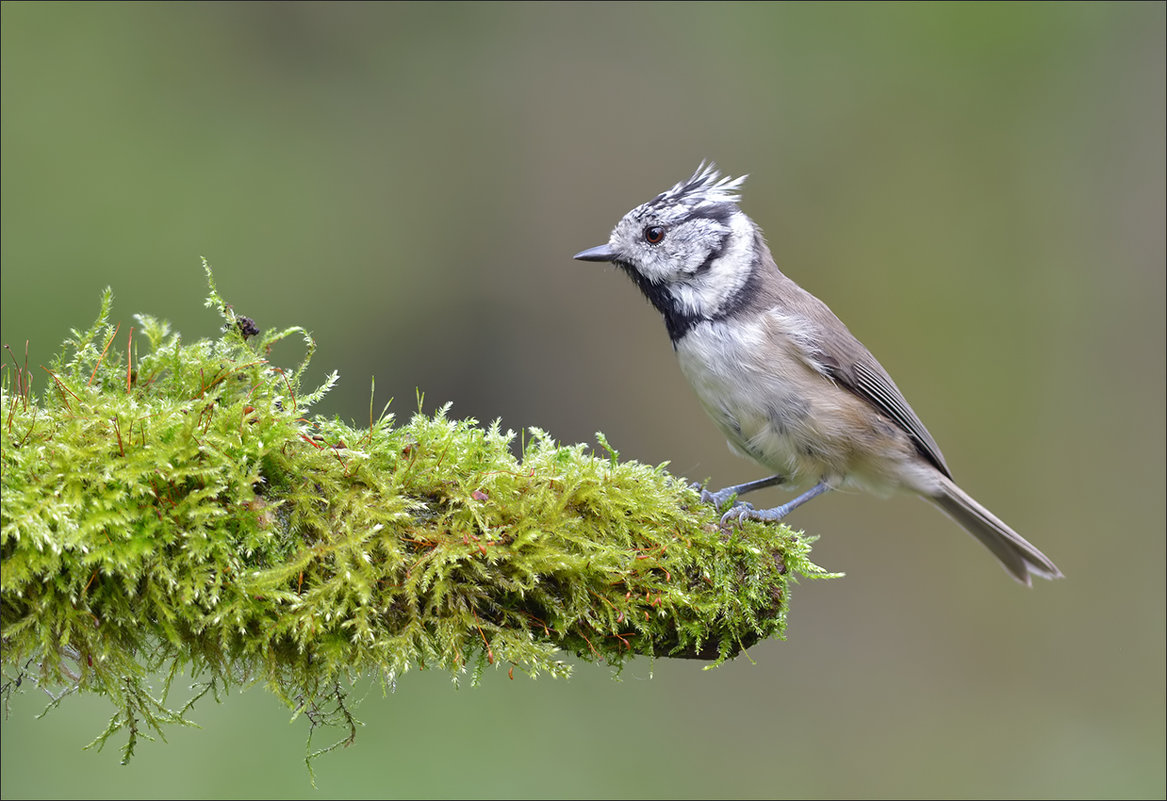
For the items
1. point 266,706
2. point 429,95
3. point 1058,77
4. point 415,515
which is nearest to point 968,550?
point 1058,77

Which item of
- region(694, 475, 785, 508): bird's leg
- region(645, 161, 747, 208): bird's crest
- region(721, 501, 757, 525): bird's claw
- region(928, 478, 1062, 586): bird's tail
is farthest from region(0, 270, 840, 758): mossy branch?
region(928, 478, 1062, 586): bird's tail

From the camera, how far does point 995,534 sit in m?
4.44

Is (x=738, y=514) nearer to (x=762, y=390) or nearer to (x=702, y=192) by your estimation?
(x=762, y=390)

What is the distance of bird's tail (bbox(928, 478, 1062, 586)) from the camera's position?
4.34 metres

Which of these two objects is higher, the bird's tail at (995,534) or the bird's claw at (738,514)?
the bird's claw at (738,514)

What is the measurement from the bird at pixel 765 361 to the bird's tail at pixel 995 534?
1cm

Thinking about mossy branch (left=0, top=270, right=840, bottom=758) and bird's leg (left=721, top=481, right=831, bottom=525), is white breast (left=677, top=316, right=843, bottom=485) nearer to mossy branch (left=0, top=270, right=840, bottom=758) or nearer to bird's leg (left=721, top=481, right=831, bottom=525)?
bird's leg (left=721, top=481, right=831, bottom=525)

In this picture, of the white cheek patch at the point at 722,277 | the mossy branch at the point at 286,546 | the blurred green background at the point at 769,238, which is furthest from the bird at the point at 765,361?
the blurred green background at the point at 769,238

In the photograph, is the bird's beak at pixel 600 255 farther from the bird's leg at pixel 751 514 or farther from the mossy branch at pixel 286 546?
the mossy branch at pixel 286 546

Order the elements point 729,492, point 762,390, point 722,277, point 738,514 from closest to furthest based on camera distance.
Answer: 1. point 738,514
2. point 729,492
3. point 762,390
4. point 722,277

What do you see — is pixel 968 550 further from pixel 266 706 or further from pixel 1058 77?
pixel 266 706

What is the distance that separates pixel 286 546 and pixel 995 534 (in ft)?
10.8

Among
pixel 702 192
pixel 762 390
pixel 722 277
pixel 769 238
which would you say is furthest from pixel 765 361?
pixel 769 238

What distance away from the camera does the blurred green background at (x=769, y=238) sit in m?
7.97
